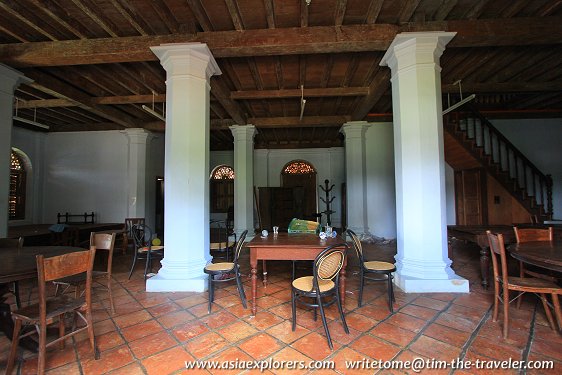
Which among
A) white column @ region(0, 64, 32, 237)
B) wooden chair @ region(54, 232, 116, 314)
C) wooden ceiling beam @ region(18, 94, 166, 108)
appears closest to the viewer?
wooden chair @ region(54, 232, 116, 314)

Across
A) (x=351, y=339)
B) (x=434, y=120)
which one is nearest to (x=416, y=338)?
(x=351, y=339)

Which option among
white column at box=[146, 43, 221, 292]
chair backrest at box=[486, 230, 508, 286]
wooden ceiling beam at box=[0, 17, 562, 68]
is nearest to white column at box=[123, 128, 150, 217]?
wooden ceiling beam at box=[0, 17, 562, 68]

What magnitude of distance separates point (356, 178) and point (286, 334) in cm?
584

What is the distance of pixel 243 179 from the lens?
24.2 feet

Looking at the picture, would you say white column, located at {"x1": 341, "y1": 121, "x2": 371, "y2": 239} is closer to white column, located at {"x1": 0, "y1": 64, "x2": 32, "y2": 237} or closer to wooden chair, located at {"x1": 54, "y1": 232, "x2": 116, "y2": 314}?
wooden chair, located at {"x1": 54, "y1": 232, "x2": 116, "y2": 314}

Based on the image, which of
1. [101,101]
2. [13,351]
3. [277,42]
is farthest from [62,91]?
[13,351]

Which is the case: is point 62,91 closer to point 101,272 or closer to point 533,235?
point 101,272

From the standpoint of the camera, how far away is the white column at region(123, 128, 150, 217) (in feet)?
25.6

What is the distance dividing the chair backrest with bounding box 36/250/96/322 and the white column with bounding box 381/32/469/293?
357 cm

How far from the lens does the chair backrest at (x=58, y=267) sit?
68.7 inches

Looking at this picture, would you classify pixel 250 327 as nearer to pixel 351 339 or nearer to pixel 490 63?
pixel 351 339

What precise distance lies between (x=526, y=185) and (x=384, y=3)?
649cm

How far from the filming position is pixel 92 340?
2016 millimetres

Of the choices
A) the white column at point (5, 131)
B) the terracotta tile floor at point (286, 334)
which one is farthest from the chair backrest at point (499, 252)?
the white column at point (5, 131)
